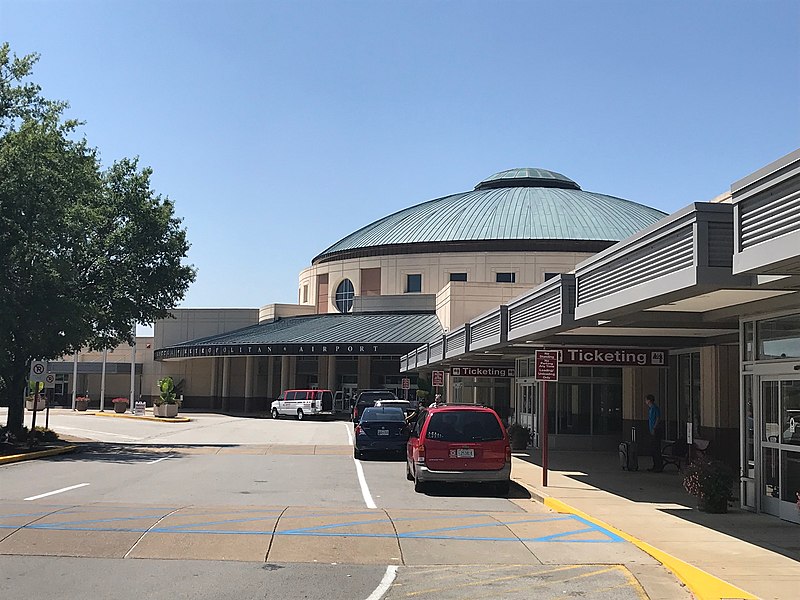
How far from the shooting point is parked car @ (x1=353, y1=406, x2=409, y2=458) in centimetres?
2556

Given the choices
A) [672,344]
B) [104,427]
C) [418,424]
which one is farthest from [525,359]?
[104,427]

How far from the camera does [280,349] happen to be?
60094mm

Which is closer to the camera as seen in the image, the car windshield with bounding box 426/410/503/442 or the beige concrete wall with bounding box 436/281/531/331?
the car windshield with bounding box 426/410/503/442

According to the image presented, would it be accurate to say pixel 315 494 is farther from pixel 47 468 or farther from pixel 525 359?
pixel 525 359

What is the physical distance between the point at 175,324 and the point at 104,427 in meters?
33.8

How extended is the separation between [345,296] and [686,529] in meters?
62.4

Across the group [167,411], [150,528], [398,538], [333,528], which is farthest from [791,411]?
[167,411]

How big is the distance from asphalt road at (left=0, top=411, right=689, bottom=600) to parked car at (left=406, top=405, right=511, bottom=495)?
470 mm

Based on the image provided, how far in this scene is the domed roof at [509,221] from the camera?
2657 inches

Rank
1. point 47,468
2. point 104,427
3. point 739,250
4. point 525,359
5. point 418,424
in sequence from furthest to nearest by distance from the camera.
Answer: point 104,427 → point 525,359 → point 47,468 → point 418,424 → point 739,250

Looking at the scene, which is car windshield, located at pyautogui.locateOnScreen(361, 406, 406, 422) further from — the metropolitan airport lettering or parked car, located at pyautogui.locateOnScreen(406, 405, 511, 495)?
the metropolitan airport lettering

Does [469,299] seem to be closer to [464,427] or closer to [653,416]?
[653,416]

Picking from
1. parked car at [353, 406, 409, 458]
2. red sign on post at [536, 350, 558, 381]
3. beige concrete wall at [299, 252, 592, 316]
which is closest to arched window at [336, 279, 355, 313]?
beige concrete wall at [299, 252, 592, 316]

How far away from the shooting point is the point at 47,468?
22078 millimetres
